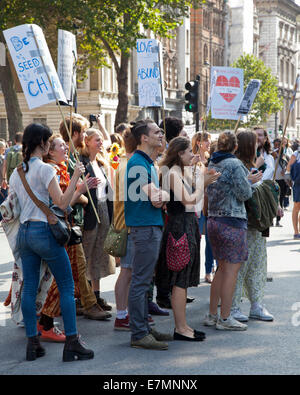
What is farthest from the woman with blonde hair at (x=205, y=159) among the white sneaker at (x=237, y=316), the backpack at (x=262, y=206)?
the white sneaker at (x=237, y=316)

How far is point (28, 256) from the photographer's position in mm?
5441

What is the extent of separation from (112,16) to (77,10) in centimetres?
123

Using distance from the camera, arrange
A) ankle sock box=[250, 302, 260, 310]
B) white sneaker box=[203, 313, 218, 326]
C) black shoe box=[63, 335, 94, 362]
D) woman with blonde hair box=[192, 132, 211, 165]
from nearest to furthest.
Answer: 1. black shoe box=[63, 335, 94, 362]
2. white sneaker box=[203, 313, 218, 326]
3. ankle sock box=[250, 302, 260, 310]
4. woman with blonde hair box=[192, 132, 211, 165]

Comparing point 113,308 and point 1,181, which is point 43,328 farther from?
point 1,181

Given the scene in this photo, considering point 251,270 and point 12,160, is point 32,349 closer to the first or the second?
point 251,270

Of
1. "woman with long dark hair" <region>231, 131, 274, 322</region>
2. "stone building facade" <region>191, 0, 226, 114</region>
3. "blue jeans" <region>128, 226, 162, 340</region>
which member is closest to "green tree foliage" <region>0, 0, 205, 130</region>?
"woman with long dark hair" <region>231, 131, 274, 322</region>

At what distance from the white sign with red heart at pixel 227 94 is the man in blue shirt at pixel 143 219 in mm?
6792

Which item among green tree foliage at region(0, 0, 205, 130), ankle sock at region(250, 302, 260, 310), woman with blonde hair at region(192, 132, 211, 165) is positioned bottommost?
ankle sock at region(250, 302, 260, 310)

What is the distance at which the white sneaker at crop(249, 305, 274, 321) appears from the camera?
271 inches

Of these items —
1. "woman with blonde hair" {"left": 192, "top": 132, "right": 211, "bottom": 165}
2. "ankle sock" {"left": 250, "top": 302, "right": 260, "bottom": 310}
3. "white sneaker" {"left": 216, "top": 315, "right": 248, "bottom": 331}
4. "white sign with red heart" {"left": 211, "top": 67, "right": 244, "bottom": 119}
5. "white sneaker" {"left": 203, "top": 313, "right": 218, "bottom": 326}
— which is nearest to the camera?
"white sneaker" {"left": 216, "top": 315, "right": 248, "bottom": 331}

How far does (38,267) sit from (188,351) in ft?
4.42

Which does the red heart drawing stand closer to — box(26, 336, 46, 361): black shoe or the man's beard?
the man's beard

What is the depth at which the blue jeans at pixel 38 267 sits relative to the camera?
17.6ft

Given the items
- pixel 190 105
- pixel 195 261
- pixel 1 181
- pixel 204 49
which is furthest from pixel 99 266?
pixel 204 49
